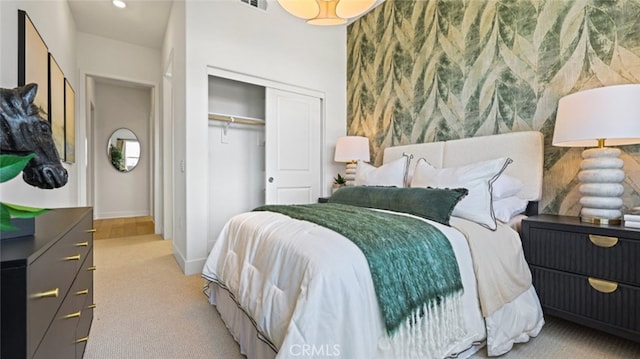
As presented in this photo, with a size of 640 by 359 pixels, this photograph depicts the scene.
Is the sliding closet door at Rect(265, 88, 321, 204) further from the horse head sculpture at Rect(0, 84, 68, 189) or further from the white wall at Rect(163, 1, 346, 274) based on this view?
the horse head sculpture at Rect(0, 84, 68, 189)

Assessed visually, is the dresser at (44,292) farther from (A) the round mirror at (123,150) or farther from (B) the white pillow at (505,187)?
(A) the round mirror at (123,150)

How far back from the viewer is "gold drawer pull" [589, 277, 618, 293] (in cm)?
150

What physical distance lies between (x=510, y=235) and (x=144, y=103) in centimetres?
693

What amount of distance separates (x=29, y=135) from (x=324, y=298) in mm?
1085

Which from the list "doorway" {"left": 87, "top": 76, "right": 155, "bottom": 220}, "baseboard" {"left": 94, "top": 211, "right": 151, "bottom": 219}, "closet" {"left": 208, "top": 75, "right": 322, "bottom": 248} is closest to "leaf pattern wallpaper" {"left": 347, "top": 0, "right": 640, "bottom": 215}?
"closet" {"left": 208, "top": 75, "right": 322, "bottom": 248}

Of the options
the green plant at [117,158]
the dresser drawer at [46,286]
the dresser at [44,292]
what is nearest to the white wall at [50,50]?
the dresser at [44,292]

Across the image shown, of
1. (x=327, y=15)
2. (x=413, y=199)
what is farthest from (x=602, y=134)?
(x=327, y=15)

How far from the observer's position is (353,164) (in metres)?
3.62

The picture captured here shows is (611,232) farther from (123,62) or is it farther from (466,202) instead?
(123,62)

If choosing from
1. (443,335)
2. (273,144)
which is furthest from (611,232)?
(273,144)

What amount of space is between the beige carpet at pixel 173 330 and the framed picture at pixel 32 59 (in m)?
1.33

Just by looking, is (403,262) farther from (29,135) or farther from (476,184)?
(29,135)

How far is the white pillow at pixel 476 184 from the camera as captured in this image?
70.2 inches

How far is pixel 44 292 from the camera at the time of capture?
2.45ft
